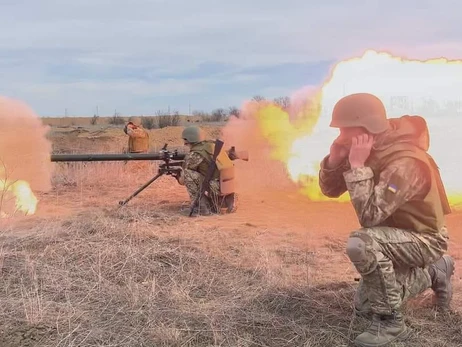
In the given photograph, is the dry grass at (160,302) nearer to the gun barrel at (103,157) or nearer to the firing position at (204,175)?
the firing position at (204,175)

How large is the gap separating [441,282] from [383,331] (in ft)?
2.96

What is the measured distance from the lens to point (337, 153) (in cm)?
432

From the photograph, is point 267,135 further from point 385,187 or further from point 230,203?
point 385,187

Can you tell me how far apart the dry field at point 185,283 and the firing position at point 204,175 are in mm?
580

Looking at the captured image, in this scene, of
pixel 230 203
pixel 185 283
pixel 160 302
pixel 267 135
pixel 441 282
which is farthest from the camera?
pixel 267 135

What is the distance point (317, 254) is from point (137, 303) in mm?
2680

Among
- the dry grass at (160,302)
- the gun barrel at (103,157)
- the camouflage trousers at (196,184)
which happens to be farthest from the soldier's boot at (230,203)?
the dry grass at (160,302)

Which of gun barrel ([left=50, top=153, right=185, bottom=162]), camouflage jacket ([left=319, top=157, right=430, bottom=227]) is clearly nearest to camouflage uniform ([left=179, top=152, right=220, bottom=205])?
gun barrel ([left=50, top=153, right=185, bottom=162])

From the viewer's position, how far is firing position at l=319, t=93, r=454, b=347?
12.8 feet

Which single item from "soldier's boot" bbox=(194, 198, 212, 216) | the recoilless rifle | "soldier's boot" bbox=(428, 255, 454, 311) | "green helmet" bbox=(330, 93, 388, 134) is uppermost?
"green helmet" bbox=(330, 93, 388, 134)

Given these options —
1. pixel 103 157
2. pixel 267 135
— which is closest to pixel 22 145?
pixel 103 157

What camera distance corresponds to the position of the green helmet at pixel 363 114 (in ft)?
13.4

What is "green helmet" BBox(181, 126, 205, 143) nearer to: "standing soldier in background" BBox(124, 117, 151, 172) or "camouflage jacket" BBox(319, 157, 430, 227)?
"standing soldier in background" BBox(124, 117, 151, 172)

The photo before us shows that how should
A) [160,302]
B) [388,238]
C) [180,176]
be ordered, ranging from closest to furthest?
[388,238]
[160,302]
[180,176]
